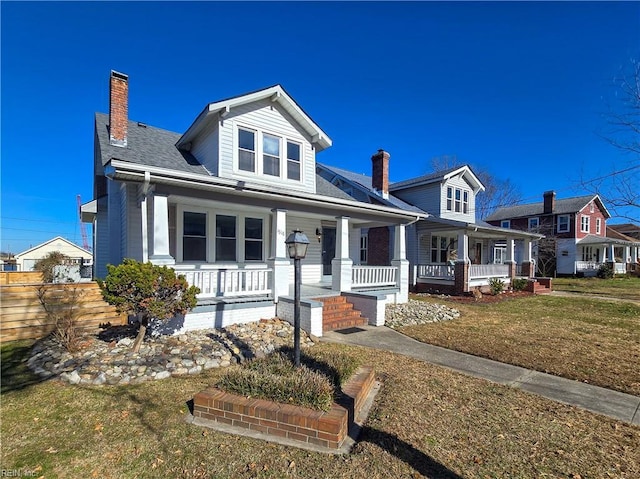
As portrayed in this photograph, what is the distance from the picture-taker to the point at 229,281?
8.15 metres

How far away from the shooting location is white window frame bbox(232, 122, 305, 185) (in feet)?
31.0

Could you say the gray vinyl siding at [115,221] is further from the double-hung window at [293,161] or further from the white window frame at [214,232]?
the double-hung window at [293,161]

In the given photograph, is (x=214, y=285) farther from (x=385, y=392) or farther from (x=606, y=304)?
(x=606, y=304)

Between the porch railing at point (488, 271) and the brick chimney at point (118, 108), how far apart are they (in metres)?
15.6

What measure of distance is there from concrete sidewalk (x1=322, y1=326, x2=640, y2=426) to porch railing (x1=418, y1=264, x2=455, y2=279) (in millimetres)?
9420

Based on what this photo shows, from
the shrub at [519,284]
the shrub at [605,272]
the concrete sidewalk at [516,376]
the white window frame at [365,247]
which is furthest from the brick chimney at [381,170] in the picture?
the shrub at [605,272]

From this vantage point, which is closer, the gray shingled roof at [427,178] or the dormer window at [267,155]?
the dormer window at [267,155]

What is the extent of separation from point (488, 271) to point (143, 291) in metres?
17.2

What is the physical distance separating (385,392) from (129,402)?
3446 millimetres

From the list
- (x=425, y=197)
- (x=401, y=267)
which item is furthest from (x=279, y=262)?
(x=425, y=197)

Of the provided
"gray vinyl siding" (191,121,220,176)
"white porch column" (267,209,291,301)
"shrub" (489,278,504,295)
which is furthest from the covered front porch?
"gray vinyl siding" (191,121,220,176)

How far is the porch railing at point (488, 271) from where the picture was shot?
16447 millimetres

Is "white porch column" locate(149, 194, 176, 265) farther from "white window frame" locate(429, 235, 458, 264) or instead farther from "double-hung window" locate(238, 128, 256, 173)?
"white window frame" locate(429, 235, 458, 264)

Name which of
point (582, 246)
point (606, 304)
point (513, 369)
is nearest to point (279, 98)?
point (513, 369)
